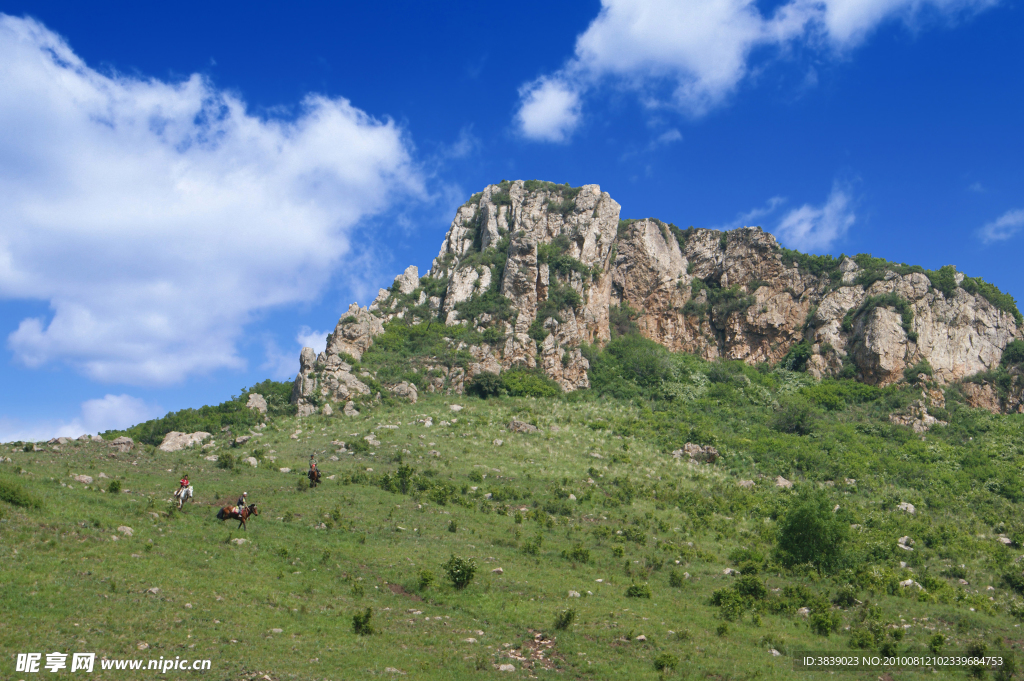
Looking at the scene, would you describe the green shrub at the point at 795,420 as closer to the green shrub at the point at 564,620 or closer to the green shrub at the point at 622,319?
the green shrub at the point at 622,319

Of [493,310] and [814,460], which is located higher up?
[493,310]

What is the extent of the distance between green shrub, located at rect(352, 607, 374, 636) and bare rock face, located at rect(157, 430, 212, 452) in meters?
29.5

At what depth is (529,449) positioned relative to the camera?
44.3 m

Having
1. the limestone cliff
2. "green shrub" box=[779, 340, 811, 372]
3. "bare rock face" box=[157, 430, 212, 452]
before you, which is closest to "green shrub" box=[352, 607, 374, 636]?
"bare rock face" box=[157, 430, 212, 452]

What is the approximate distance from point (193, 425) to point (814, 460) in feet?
160

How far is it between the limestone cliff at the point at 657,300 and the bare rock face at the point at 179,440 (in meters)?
11.9

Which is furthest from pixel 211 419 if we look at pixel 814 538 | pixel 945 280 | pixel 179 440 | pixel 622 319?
pixel 945 280

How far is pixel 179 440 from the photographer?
4319 cm

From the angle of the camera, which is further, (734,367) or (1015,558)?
(734,367)

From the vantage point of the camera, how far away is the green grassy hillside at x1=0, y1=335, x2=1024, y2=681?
15594 millimetres

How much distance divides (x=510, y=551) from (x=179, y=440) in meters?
29.3

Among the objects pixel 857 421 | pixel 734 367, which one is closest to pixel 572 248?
pixel 734 367

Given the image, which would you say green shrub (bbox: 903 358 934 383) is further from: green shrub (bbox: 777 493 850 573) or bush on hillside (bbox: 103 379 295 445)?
bush on hillside (bbox: 103 379 295 445)

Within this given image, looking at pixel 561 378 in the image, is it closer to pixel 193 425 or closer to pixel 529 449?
pixel 529 449
